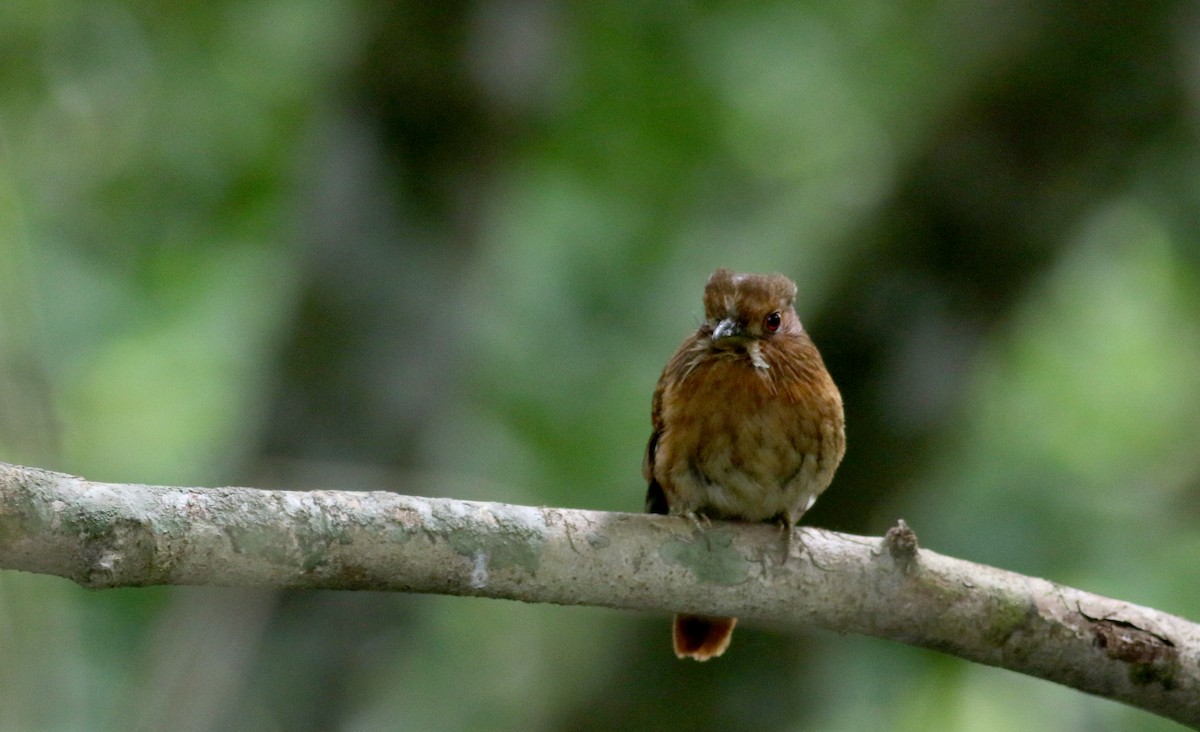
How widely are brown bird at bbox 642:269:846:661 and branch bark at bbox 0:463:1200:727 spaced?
236 mm

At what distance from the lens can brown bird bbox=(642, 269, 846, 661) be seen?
3.78 meters

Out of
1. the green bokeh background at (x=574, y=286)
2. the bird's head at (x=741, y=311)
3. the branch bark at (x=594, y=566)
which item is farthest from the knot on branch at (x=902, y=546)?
the green bokeh background at (x=574, y=286)

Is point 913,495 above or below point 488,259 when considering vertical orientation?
below

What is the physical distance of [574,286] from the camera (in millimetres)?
6805

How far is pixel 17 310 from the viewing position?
3.79 meters

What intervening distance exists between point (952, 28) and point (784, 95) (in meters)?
0.88

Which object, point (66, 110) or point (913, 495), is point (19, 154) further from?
point (913, 495)

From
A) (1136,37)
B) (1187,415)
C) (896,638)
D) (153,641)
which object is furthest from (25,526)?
(1187,415)

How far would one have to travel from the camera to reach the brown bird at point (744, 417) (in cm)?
378

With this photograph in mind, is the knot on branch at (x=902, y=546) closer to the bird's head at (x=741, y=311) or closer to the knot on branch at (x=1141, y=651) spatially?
the knot on branch at (x=1141, y=651)

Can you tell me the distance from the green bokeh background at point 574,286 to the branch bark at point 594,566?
7.02 feet

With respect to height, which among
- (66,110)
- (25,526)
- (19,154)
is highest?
(66,110)

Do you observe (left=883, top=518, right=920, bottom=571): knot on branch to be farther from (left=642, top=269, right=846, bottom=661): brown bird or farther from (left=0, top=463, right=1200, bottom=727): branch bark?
(left=642, top=269, right=846, bottom=661): brown bird

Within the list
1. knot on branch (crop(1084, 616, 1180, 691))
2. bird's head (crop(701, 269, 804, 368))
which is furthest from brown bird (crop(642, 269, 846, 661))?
knot on branch (crop(1084, 616, 1180, 691))
